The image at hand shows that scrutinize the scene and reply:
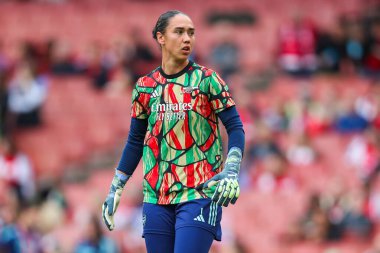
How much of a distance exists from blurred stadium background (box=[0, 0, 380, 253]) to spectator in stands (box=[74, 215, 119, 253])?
0.02 meters

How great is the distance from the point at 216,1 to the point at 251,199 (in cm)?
742

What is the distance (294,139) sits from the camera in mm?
15898

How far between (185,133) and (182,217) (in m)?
0.55

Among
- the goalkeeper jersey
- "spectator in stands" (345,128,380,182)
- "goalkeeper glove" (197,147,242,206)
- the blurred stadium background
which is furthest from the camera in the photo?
"spectator in stands" (345,128,380,182)

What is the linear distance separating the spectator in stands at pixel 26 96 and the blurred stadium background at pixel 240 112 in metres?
0.02

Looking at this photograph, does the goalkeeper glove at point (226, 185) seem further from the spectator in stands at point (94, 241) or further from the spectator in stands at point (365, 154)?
the spectator in stands at point (365, 154)

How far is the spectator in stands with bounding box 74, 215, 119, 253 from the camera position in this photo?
12.0 m

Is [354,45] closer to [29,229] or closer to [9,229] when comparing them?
[29,229]

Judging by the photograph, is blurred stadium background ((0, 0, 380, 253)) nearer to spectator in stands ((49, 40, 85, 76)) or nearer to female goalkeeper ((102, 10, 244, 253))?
spectator in stands ((49, 40, 85, 76))

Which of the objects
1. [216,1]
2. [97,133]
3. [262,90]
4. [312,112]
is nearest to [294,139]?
[312,112]

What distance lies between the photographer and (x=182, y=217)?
6.67 m

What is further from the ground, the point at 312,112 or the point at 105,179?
the point at 312,112

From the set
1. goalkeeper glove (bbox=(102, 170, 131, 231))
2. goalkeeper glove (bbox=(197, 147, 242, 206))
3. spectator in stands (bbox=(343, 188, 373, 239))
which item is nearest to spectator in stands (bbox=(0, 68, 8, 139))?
spectator in stands (bbox=(343, 188, 373, 239))

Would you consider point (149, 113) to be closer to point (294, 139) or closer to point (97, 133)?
point (294, 139)
